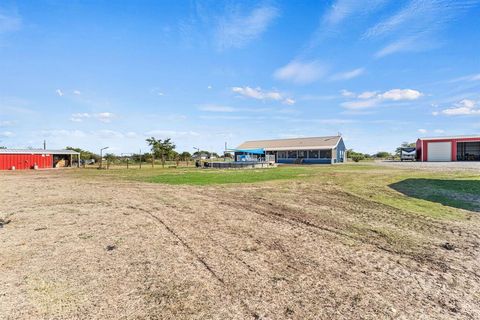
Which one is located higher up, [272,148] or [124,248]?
[272,148]

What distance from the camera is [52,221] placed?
257 inches

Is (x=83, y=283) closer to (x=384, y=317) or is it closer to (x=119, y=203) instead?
(x=384, y=317)

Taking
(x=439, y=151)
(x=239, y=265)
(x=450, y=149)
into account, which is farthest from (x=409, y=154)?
(x=239, y=265)

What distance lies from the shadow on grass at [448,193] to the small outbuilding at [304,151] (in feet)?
91.4

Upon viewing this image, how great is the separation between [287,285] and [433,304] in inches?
60.0

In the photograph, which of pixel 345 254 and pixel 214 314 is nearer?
pixel 214 314

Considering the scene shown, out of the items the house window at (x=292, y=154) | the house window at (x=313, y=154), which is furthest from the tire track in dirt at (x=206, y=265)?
the house window at (x=292, y=154)

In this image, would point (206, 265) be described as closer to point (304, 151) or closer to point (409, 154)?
point (304, 151)

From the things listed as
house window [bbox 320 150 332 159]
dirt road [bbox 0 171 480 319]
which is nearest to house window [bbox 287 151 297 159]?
house window [bbox 320 150 332 159]

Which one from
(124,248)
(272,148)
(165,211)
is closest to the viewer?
(124,248)

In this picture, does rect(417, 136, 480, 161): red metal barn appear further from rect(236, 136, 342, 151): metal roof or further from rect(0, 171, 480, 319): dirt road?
rect(0, 171, 480, 319): dirt road

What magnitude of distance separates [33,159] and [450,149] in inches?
2156

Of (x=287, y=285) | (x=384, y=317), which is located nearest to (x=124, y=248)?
(x=287, y=285)

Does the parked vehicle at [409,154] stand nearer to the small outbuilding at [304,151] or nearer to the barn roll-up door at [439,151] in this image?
the barn roll-up door at [439,151]
